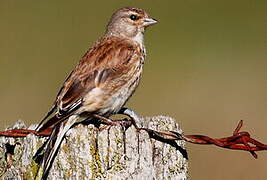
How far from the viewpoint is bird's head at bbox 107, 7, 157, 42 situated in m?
6.80

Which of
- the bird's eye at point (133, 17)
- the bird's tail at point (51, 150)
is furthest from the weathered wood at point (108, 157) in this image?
the bird's eye at point (133, 17)

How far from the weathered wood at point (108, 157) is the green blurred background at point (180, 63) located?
11.1 ft

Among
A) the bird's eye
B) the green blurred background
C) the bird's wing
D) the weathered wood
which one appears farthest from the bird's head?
the weathered wood

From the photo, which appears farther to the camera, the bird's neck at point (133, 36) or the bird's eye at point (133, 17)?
the bird's eye at point (133, 17)

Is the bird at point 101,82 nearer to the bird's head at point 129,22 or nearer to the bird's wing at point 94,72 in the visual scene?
the bird's wing at point 94,72

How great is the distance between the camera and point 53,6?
14961mm

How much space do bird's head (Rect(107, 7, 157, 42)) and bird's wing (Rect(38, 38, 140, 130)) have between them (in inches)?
18.0

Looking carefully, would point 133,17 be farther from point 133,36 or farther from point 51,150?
point 51,150

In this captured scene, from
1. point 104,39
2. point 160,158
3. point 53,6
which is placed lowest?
point 160,158

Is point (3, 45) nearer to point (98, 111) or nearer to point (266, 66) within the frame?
point (266, 66)

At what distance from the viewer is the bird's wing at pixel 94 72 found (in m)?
5.43

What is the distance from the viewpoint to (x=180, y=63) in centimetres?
1268

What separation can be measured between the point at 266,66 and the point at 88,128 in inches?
330

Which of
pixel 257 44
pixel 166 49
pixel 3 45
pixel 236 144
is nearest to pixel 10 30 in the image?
pixel 3 45
